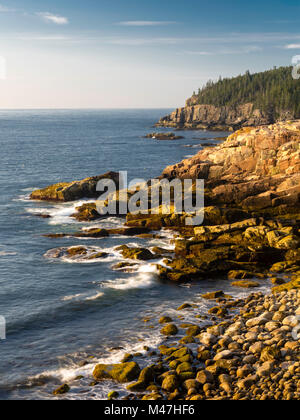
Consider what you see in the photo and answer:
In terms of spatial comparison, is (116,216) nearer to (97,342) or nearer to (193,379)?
(97,342)

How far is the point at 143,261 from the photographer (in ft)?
124

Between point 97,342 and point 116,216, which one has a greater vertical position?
point 116,216

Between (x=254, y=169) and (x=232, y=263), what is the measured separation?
85.7 ft

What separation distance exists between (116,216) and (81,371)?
3254 cm

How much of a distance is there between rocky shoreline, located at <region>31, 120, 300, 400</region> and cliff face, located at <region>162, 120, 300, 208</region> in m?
0.14

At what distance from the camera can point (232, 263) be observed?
116 feet

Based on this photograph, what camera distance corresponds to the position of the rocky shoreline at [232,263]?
1934 cm

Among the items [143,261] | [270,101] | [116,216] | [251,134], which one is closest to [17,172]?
[116,216]

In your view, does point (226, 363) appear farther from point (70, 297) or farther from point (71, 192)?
point (71, 192)

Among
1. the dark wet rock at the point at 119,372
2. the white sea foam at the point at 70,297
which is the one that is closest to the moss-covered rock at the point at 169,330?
the dark wet rock at the point at 119,372

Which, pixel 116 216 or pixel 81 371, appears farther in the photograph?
pixel 116 216

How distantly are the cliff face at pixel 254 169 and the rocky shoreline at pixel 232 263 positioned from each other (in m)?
0.14

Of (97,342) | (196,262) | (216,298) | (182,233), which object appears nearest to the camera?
(97,342)
